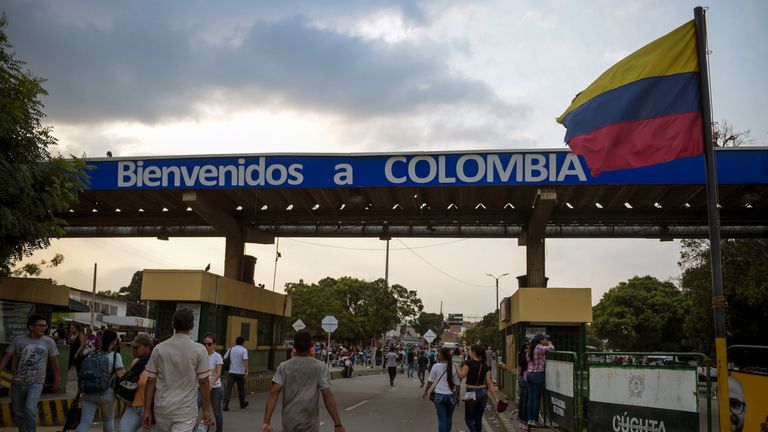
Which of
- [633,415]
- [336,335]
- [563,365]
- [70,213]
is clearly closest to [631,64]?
[633,415]

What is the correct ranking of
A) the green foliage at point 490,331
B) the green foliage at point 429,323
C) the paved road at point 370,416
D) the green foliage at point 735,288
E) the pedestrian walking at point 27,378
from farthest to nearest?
the green foliage at point 429,323 < the green foliage at point 490,331 < the green foliage at point 735,288 < the paved road at point 370,416 < the pedestrian walking at point 27,378

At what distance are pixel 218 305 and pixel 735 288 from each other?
55.2ft

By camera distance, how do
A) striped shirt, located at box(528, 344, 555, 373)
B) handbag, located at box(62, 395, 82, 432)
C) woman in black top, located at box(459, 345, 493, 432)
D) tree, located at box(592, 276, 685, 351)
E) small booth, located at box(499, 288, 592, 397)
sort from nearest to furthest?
handbag, located at box(62, 395, 82, 432) < woman in black top, located at box(459, 345, 493, 432) < striped shirt, located at box(528, 344, 555, 373) < small booth, located at box(499, 288, 592, 397) < tree, located at box(592, 276, 685, 351)

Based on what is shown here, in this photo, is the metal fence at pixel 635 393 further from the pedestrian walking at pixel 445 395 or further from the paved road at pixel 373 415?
the paved road at pixel 373 415

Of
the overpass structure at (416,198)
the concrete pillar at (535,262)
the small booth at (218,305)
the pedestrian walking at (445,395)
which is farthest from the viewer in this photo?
the concrete pillar at (535,262)

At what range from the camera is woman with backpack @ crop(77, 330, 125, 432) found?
8.31 m

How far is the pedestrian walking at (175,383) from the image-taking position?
241 inches

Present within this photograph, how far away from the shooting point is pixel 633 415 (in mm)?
8469

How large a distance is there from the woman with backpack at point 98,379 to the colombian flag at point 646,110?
247 inches

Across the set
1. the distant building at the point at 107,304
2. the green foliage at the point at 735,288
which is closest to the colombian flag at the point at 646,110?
the green foliage at the point at 735,288

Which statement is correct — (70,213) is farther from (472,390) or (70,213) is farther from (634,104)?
(634,104)

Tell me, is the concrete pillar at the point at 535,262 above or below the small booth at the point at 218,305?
above

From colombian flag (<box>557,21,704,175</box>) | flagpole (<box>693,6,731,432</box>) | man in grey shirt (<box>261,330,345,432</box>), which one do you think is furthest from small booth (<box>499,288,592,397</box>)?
man in grey shirt (<box>261,330,345,432</box>)

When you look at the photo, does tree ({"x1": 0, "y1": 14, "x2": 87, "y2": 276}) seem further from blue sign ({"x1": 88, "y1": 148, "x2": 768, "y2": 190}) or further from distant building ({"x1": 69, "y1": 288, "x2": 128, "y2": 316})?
distant building ({"x1": 69, "y1": 288, "x2": 128, "y2": 316})
